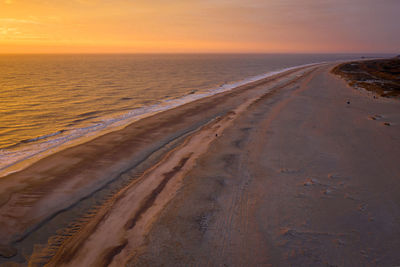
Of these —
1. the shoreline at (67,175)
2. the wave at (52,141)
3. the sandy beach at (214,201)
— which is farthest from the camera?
the wave at (52,141)

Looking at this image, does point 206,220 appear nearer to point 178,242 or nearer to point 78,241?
point 178,242

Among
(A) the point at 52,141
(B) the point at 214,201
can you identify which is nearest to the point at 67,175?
(A) the point at 52,141

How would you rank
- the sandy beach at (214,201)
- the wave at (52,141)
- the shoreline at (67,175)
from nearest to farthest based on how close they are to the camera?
the sandy beach at (214,201), the shoreline at (67,175), the wave at (52,141)

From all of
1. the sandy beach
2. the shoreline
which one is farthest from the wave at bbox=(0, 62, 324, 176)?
the sandy beach

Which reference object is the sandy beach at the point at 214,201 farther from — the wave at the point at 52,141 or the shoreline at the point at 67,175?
the wave at the point at 52,141

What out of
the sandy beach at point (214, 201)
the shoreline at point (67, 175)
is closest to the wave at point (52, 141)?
the shoreline at point (67, 175)

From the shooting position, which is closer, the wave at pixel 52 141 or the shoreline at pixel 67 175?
the shoreline at pixel 67 175

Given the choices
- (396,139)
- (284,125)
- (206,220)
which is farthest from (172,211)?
(396,139)

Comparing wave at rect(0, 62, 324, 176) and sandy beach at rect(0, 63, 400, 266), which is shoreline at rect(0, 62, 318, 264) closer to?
sandy beach at rect(0, 63, 400, 266)
